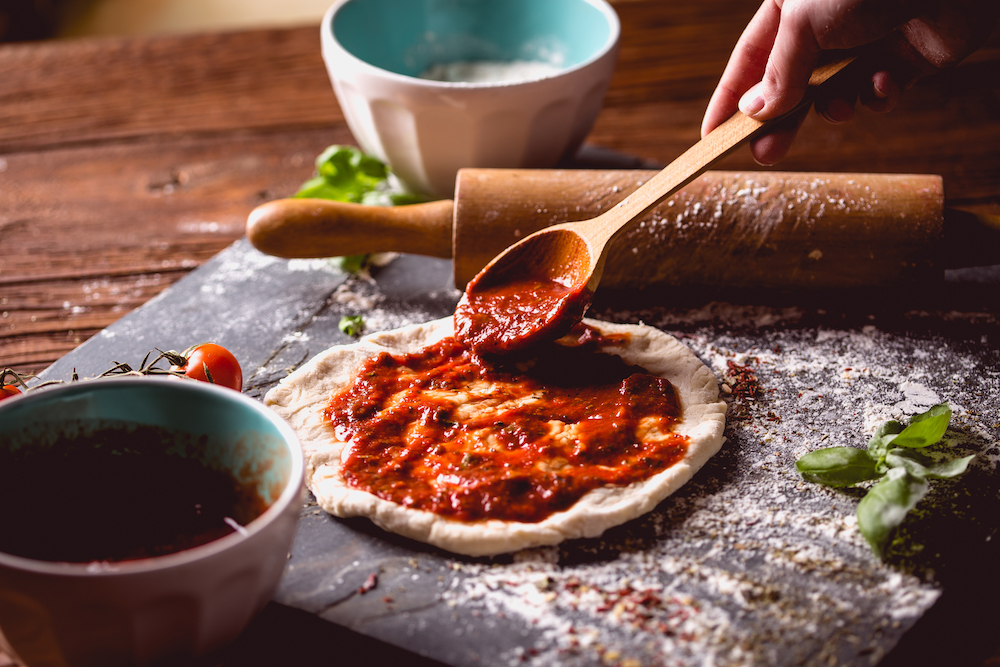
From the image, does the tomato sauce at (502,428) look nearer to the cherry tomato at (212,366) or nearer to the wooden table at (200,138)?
the cherry tomato at (212,366)

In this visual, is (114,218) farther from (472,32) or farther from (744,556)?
(744,556)

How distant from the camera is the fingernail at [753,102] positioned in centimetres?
230

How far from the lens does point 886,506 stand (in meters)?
1.73

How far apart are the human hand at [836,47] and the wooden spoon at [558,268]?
10 cm

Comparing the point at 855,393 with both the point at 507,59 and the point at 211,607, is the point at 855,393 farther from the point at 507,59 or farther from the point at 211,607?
the point at 507,59

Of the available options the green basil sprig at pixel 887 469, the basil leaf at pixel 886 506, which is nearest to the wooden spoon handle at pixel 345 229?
the green basil sprig at pixel 887 469

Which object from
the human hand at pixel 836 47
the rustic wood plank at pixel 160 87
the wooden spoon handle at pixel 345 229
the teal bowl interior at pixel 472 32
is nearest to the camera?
the human hand at pixel 836 47

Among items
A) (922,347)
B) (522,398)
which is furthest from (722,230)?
(522,398)

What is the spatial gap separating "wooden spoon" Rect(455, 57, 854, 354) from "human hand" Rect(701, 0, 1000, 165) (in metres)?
0.10

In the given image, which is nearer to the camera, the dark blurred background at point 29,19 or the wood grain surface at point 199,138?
the wood grain surface at point 199,138

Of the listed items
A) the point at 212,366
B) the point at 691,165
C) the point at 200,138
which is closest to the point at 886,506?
the point at 691,165

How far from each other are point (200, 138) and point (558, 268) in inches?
85.4

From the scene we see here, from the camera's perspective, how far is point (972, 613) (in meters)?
1.75

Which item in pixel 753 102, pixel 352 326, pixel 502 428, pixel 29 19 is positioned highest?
pixel 753 102
